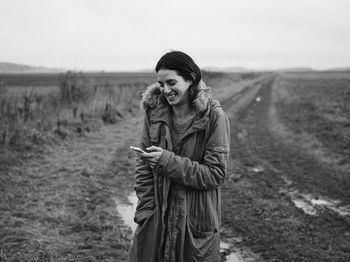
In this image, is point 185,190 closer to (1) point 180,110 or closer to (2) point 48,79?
(1) point 180,110

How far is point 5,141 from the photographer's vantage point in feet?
29.2

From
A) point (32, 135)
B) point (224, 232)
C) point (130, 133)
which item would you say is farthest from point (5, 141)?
point (224, 232)

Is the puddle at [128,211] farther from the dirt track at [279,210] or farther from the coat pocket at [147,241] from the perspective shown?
the coat pocket at [147,241]

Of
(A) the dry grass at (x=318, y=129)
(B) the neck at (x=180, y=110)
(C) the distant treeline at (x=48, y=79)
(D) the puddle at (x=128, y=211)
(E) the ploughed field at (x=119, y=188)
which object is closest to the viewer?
(B) the neck at (x=180, y=110)

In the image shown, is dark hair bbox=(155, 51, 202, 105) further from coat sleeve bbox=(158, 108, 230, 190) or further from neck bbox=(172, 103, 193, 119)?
coat sleeve bbox=(158, 108, 230, 190)

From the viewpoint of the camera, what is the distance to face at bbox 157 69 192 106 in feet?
7.77

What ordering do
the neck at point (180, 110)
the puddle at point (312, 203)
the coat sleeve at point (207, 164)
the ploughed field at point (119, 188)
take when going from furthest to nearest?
the puddle at point (312, 203) < the ploughed field at point (119, 188) < the neck at point (180, 110) < the coat sleeve at point (207, 164)

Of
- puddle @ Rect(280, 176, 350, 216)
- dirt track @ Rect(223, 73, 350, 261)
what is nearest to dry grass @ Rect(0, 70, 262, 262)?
dirt track @ Rect(223, 73, 350, 261)

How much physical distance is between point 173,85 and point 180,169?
Answer: 0.57 metres

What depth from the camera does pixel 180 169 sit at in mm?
2209

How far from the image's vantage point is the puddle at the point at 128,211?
5.56 meters

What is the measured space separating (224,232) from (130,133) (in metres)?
7.59

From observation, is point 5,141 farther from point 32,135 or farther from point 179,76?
point 179,76

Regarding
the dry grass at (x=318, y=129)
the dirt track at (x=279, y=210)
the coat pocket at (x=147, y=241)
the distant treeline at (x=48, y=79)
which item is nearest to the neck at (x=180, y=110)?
the coat pocket at (x=147, y=241)
